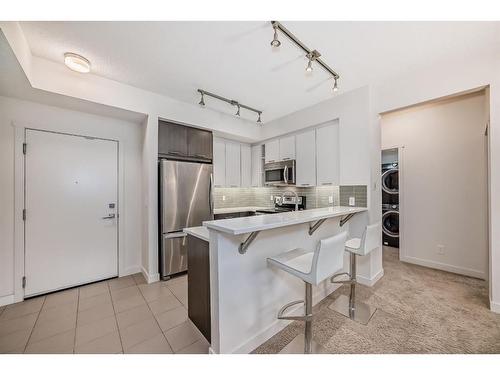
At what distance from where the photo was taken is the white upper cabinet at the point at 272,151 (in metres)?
4.11

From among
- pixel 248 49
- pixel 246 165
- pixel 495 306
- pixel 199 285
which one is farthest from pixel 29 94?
pixel 495 306

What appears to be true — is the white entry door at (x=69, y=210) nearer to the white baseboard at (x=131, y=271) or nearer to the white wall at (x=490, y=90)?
the white baseboard at (x=131, y=271)

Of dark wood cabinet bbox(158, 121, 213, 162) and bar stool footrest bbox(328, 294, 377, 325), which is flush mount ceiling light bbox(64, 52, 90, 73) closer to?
dark wood cabinet bbox(158, 121, 213, 162)

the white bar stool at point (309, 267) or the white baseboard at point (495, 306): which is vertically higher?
the white bar stool at point (309, 267)

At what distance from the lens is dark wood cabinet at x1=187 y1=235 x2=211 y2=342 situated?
1618 mm

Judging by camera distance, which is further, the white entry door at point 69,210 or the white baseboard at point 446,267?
the white baseboard at point 446,267

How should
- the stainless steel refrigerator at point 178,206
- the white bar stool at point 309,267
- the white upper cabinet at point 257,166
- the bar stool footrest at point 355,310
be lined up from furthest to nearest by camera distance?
the white upper cabinet at point 257,166
the stainless steel refrigerator at point 178,206
the bar stool footrest at point 355,310
the white bar stool at point 309,267

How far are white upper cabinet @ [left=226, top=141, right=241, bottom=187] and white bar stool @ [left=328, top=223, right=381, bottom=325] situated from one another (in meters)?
2.64

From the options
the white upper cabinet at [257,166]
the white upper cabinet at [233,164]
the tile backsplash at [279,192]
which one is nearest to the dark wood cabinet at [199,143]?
the white upper cabinet at [233,164]

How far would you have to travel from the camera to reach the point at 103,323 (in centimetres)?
194

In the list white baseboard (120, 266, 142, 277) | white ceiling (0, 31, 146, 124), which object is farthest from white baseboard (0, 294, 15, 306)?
white ceiling (0, 31, 146, 124)

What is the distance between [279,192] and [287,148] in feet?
3.48

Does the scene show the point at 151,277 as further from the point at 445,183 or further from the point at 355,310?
the point at 445,183

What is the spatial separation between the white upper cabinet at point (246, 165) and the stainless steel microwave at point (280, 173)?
482 mm
